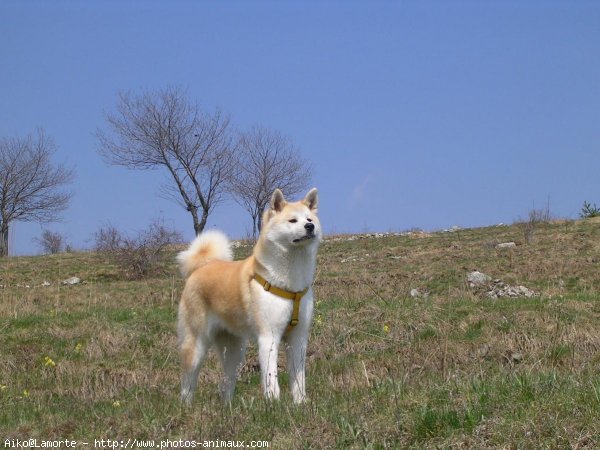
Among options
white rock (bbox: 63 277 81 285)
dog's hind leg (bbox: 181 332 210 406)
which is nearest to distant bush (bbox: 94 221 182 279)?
white rock (bbox: 63 277 81 285)

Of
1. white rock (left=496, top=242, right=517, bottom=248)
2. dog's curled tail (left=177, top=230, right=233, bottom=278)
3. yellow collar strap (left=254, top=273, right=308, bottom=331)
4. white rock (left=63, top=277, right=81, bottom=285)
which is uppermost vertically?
dog's curled tail (left=177, top=230, right=233, bottom=278)

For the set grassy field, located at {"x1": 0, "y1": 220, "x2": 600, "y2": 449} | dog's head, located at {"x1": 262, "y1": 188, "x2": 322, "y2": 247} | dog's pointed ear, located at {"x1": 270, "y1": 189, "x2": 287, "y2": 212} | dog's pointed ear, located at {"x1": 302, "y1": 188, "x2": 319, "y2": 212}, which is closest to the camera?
grassy field, located at {"x1": 0, "y1": 220, "x2": 600, "y2": 449}

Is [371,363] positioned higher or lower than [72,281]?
higher

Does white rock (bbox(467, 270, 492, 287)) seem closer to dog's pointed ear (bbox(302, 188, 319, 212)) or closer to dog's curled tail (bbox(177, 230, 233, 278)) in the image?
dog's curled tail (bbox(177, 230, 233, 278))

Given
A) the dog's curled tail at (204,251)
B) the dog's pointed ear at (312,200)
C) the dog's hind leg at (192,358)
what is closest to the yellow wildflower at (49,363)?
the dog's curled tail at (204,251)

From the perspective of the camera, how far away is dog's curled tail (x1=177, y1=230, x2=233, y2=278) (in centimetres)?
716

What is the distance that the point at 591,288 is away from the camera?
36.1 feet

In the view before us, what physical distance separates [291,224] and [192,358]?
5.22ft

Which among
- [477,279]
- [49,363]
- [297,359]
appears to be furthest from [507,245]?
[297,359]

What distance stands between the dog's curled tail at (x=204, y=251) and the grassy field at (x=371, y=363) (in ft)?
4.10

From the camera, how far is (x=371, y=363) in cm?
775

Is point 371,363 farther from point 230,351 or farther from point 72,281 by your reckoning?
point 72,281

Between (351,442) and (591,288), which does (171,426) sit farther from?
(591,288)

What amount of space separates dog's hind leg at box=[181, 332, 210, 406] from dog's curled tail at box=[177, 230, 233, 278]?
3.08 ft
